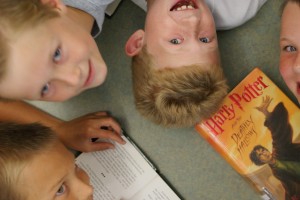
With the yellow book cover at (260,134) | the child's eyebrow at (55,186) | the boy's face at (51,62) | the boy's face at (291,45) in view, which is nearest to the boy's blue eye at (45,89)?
the boy's face at (51,62)

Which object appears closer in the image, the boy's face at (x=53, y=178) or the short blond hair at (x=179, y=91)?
the boy's face at (x=53, y=178)

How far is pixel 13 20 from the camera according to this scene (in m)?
0.53

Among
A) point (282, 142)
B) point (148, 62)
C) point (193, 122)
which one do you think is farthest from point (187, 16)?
point (282, 142)

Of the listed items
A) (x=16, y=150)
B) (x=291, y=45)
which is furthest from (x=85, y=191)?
(x=291, y=45)

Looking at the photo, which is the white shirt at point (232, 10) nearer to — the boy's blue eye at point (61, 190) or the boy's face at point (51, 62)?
the boy's face at point (51, 62)

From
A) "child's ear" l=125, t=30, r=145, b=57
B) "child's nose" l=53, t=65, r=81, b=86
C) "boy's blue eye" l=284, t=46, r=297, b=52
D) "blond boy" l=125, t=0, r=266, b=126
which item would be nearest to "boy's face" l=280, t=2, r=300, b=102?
"boy's blue eye" l=284, t=46, r=297, b=52

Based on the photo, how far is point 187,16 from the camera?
0.74 meters

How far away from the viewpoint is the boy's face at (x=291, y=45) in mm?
665

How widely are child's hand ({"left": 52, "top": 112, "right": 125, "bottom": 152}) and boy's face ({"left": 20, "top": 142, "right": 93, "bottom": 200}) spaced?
20 centimetres

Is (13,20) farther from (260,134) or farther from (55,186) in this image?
(260,134)

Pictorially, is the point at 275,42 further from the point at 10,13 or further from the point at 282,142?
the point at 10,13

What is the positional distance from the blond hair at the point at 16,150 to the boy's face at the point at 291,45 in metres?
0.48

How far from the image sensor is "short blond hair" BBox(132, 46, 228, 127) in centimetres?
72

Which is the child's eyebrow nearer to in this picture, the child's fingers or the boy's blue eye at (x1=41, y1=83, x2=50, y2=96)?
the boy's blue eye at (x1=41, y1=83, x2=50, y2=96)
